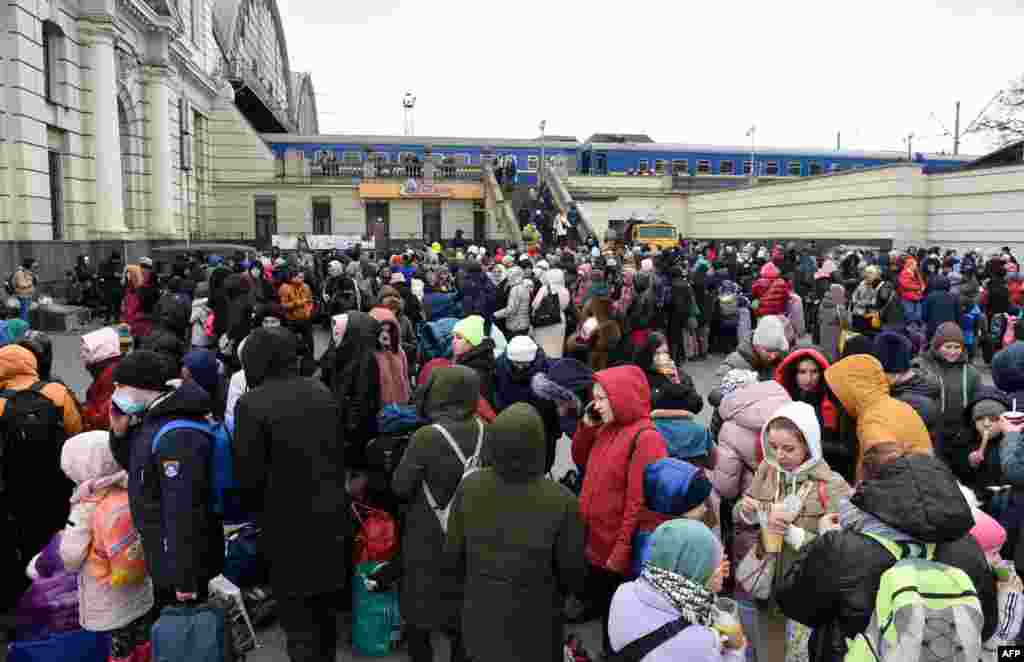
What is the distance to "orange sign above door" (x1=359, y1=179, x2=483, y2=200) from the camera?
1462 inches

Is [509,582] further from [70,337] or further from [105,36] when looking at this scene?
[105,36]

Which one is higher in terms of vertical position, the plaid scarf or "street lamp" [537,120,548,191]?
"street lamp" [537,120,548,191]

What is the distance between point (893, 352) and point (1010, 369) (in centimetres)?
67

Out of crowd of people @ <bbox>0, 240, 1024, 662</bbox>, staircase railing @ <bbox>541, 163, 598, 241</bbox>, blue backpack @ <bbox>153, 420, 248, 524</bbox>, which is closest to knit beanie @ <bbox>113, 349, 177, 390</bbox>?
crowd of people @ <bbox>0, 240, 1024, 662</bbox>

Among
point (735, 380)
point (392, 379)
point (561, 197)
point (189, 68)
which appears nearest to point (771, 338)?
point (735, 380)

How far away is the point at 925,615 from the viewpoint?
221cm

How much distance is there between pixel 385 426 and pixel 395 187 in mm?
34201

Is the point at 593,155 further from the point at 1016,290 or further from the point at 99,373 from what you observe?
the point at 99,373

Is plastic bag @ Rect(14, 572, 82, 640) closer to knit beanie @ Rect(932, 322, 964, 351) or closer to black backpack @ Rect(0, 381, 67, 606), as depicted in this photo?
black backpack @ Rect(0, 381, 67, 606)

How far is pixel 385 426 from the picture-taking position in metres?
4.45

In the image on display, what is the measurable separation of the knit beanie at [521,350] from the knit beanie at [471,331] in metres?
0.25

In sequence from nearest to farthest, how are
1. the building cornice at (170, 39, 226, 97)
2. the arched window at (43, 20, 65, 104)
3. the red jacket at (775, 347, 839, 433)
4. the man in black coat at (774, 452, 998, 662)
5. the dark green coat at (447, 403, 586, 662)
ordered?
the man in black coat at (774, 452, 998, 662) < the dark green coat at (447, 403, 586, 662) < the red jacket at (775, 347, 839, 433) < the arched window at (43, 20, 65, 104) < the building cornice at (170, 39, 226, 97)

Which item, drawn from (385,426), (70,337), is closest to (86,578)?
(385,426)

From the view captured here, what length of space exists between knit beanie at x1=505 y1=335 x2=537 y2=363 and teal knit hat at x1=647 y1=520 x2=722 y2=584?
9.73 ft
